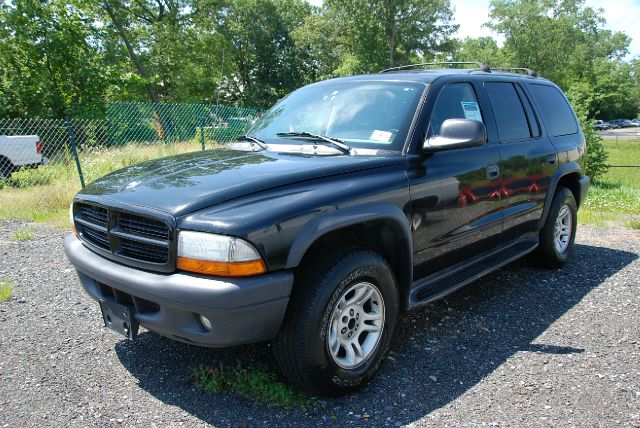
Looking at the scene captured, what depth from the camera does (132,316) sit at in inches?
101

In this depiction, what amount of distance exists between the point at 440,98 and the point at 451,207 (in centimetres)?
78

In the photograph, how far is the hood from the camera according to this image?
252cm

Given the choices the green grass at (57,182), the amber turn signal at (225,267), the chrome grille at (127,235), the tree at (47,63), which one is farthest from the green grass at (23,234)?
the tree at (47,63)

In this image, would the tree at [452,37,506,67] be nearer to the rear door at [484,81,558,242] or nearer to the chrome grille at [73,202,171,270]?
the rear door at [484,81,558,242]

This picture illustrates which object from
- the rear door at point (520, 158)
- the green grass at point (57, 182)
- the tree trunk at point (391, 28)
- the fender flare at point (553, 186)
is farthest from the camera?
the tree trunk at point (391, 28)

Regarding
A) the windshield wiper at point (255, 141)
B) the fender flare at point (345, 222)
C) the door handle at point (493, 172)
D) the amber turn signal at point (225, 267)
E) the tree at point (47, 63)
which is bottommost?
the amber turn signal at point (225, 267)

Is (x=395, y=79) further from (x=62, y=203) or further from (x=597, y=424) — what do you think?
(x=62, y=203)

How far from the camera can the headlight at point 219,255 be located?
228 centimetres

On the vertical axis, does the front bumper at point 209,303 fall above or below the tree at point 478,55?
below

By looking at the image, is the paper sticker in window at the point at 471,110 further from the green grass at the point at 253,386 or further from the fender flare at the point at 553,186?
the green grass at the point at 253,386

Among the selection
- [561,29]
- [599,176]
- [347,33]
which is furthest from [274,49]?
[599,176]

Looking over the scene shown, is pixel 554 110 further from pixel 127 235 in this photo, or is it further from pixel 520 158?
pixel 127 235

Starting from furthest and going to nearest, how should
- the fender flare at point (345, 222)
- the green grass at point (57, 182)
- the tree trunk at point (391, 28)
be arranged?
1. the tree trunk at point (391, 28)
2. the green grass at point (57, 182)
3. the fender flare at point (345, 222)

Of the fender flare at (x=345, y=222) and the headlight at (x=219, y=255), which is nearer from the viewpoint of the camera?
the headlight at (x=219, y=255)
